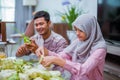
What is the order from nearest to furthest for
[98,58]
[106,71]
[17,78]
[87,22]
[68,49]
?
[17,78]
[98,58]
[87,22]
[68,49]
[106,71]

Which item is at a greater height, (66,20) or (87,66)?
(66,20)

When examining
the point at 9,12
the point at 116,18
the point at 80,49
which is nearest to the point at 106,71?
the point at 116,18

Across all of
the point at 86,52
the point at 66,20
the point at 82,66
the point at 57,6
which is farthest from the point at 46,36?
the point at 57,6

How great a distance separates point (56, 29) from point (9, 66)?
9.41 feet

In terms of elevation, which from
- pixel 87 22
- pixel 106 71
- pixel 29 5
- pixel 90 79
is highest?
pixel 29 5

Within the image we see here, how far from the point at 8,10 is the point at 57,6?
70.5 inches

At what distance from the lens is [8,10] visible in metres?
6.30

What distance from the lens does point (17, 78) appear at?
0.92 m

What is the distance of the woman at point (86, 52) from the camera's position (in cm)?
125

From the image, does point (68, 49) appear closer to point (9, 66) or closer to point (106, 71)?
point (9, 66)

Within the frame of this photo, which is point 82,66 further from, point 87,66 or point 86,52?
point 86,52

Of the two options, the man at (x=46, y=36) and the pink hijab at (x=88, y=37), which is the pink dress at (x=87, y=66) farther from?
the man at (x=46, y=36)

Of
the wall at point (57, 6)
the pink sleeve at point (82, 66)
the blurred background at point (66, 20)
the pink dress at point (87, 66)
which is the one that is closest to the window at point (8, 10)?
the blurred background at point (66, 20)

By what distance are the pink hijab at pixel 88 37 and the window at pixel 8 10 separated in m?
5.04
